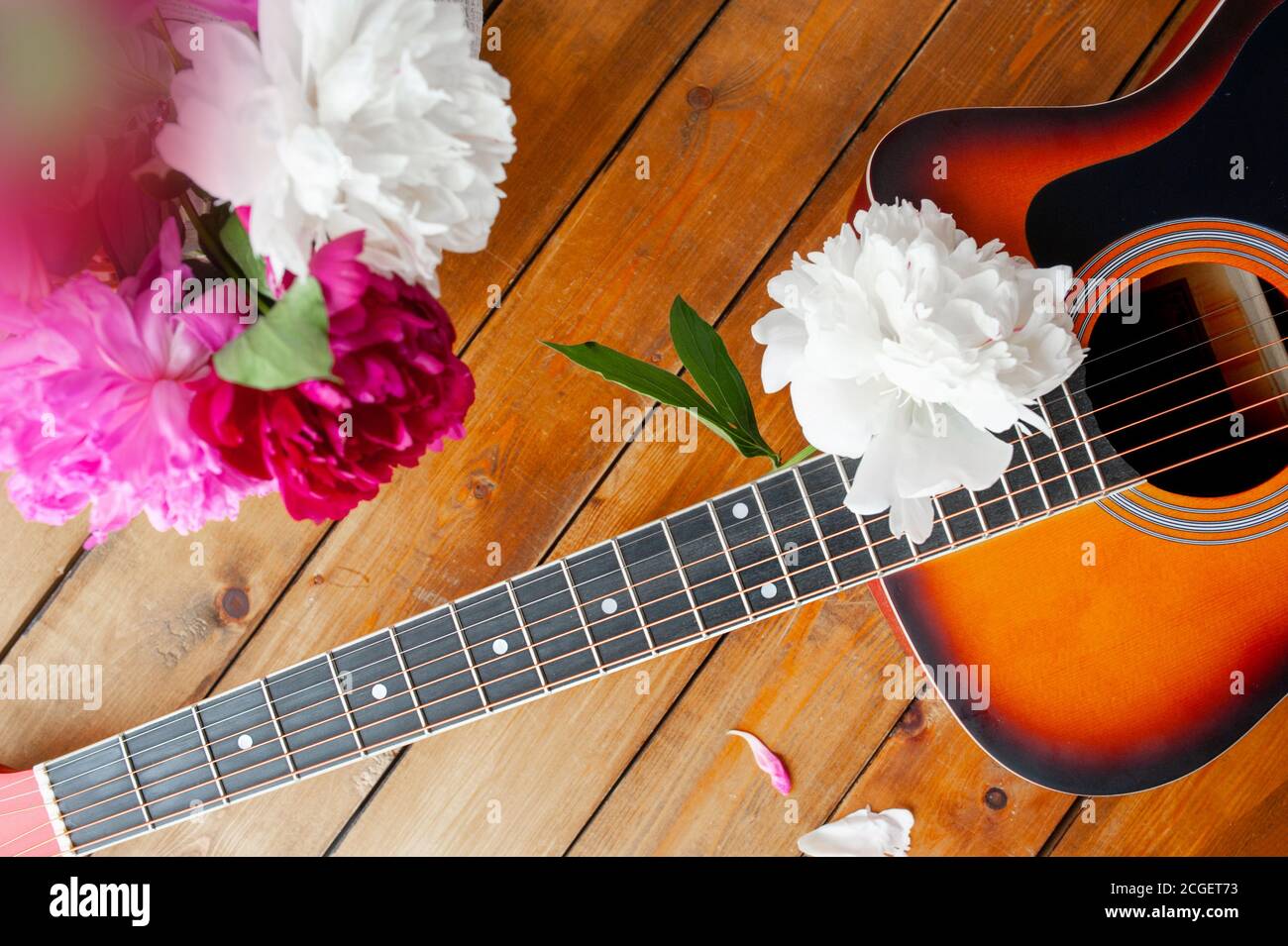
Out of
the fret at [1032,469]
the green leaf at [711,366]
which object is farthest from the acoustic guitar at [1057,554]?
the green leaf at [711,366]

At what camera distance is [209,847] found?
0.93 metres

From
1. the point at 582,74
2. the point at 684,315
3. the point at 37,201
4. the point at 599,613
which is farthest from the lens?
the point at 582,74

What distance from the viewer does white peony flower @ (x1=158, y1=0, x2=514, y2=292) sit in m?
0.34

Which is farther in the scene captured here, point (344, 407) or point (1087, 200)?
point (1087, 200)

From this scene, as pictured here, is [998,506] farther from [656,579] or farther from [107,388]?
[107,388]

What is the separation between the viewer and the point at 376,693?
796 millimetres

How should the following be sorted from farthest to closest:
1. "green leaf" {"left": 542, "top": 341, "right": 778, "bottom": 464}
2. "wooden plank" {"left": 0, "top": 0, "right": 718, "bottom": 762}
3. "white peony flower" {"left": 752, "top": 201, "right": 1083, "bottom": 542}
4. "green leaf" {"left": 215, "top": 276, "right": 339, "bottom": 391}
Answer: "wooden plank" {"left": 0, "top": 0, "right": 718, "bottom": 762}, "green leaf" {"left": 542, "top": 341, "right": 778, "bottom": 464}, "white peony flower" {"left": 752, "top": 201, "right": 1083, "bottom": 542}, "green leaf" {"left": 215, "top": 276, "right": 339, "bottom": 391}

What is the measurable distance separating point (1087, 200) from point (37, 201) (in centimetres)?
79

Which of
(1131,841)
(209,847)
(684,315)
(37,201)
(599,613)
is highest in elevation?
(37,201)

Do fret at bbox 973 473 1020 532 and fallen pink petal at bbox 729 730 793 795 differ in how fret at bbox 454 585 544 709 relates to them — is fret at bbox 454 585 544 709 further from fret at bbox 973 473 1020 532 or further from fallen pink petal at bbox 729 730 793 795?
fret at bbox 973 473 1020 532

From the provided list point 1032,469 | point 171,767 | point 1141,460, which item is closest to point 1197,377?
point 1141,460

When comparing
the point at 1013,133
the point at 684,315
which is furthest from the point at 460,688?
the point at 1013,133

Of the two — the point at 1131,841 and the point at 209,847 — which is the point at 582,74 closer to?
the point at 209,847

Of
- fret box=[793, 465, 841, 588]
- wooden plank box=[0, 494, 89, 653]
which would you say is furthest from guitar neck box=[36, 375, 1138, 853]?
wooden plank box=[0, 494, 89, 653]
